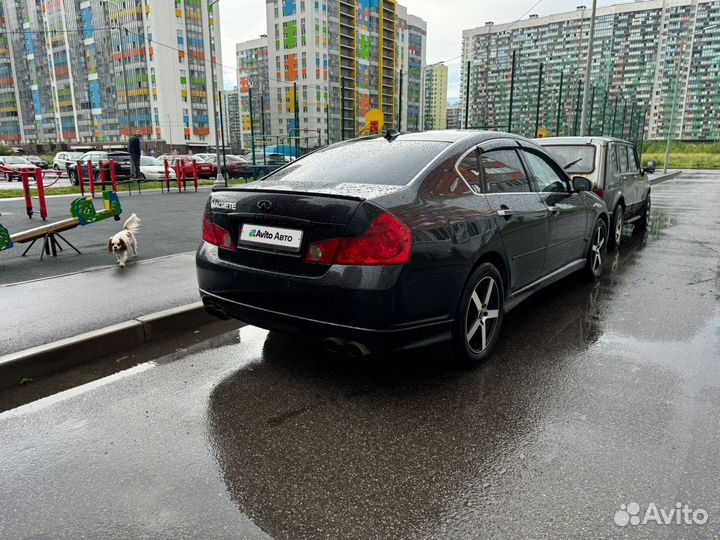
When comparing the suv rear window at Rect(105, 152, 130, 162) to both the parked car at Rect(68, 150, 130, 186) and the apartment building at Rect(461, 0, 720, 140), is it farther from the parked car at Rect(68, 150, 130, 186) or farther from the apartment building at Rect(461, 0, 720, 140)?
the apartment building at Rect(461, 0, 720, 140)

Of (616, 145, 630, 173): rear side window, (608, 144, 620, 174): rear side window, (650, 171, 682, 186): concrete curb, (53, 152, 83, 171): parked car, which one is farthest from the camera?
(53, 152, 83, 171): parked car

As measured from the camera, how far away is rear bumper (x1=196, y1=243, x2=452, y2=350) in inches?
119

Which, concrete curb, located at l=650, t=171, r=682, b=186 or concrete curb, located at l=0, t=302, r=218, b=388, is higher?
concrete curb, located at l=0, t=302, r=218, b=388

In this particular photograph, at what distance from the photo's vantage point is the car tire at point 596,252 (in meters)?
6.13

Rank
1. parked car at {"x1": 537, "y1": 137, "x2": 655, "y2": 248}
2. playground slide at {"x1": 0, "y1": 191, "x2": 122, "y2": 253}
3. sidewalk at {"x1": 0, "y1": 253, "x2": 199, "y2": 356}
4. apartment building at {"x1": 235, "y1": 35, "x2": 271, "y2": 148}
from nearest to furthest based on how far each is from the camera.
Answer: sidewalk at {"x1": 0, "y1": 253, "x2": 199, "y2": 356} < playground slide at {"x1": 0, "y1": 191, "x2": 122, "y2": 253} < parked car at {"x1": 537, "y1": 137, "x2": 655, "y2": 248} < apartment building at {"x1": 235, "y1": 35, "x2": 271, "y2": 148}

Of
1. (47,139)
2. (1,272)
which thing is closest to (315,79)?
(47,139)

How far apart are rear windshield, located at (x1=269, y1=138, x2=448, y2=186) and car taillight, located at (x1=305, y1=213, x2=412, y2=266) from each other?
446 mm

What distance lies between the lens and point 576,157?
7.81 m

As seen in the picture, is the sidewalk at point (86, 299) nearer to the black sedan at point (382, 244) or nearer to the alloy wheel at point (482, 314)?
the black sedan at point (382, 244)

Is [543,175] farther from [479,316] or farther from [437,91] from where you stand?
[437,91]

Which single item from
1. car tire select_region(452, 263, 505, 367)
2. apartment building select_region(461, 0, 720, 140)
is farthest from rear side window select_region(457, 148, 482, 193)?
apartment building select_region(461, 0, 720, 140)

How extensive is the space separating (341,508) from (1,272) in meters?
5.89

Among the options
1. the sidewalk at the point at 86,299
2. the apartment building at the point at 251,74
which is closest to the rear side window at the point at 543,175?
the sidewalk at the point at 86,299

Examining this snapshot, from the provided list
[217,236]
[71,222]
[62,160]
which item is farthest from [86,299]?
[62,160]
